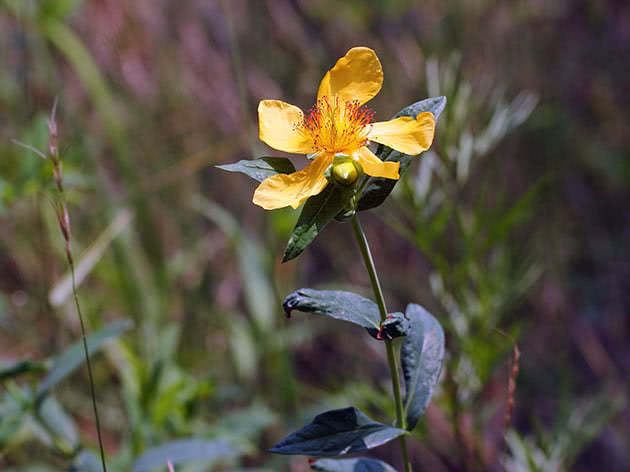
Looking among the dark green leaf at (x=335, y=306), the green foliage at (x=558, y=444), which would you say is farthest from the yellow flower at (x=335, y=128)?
the green foliage at (x=558, y=444)

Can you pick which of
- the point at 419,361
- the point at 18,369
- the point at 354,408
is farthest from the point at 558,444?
the point at 18,369

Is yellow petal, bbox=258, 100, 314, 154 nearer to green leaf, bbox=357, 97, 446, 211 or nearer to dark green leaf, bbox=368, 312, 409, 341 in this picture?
green leaf, bbox=357, 97, 446, 211

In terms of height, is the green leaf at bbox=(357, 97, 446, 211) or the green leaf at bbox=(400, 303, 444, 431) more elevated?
the green leaf at bbox=(357, 97, 446, 211)

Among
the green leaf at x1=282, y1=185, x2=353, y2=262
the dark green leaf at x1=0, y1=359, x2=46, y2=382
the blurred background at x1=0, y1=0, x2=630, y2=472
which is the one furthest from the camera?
the blurred background at x1=0, y1=0, x2=630, y2=472

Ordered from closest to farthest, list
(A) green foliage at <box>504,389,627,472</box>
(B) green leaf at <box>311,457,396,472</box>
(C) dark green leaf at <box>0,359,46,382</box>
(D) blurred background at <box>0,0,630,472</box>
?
(B) green leaf at <box>311,457,396,472</box>
(C) dark green leaf at <box>0,359,46,382</box>
(A) green foliage at <box>504,389,627,472</box>
(D) blurred background at <box>0,0,630,472</box>

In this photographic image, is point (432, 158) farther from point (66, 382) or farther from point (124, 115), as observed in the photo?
point (124, 115)

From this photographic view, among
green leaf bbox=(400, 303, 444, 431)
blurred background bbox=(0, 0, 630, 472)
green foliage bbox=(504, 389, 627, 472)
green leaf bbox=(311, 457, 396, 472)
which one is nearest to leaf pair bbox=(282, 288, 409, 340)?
green leaf bbox=(400, 303, 444, 431)

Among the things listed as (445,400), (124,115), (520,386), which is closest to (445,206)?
(445,400)

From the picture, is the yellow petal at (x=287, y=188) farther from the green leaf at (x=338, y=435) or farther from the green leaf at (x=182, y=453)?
the green leaf at (x=182, y=453)
